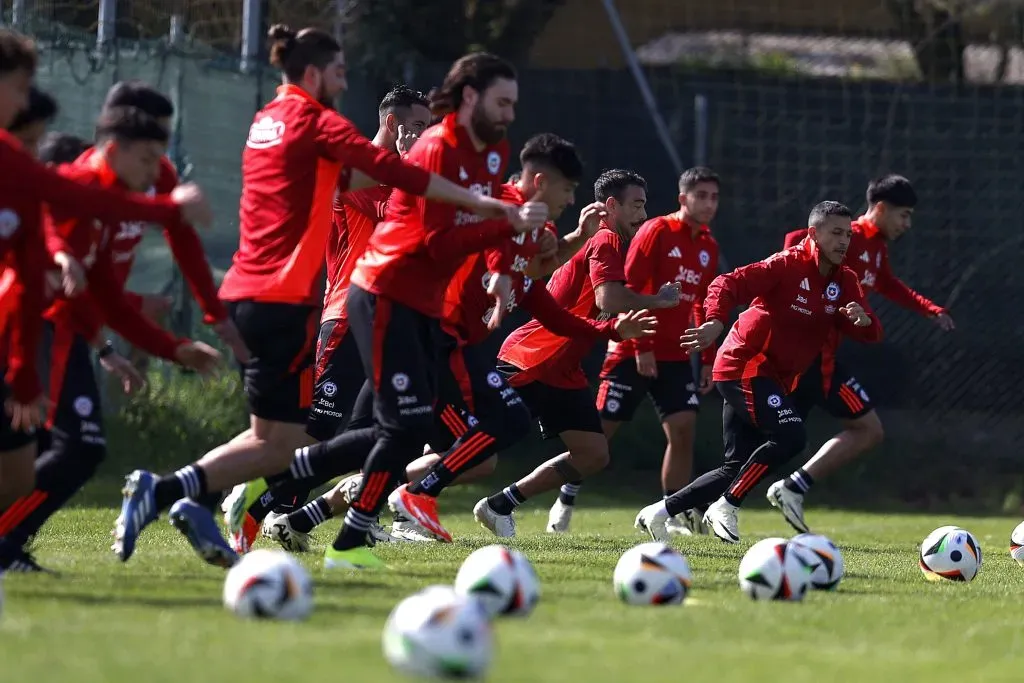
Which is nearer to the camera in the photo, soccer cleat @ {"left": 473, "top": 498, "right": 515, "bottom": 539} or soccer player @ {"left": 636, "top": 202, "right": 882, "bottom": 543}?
soccer cleat @ {"left": 473, "top": 498, "right": 515, "bottom": 539}

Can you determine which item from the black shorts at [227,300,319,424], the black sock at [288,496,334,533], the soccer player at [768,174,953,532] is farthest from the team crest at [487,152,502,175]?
the soccer player at [768,174,953,532]

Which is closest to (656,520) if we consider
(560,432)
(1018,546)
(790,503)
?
(560,432)

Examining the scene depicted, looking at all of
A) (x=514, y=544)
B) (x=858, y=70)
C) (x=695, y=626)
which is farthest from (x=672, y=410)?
(x=858, y=70)

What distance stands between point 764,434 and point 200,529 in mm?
5230

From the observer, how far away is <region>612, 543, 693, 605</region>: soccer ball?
691 cm

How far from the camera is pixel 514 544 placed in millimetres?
10258

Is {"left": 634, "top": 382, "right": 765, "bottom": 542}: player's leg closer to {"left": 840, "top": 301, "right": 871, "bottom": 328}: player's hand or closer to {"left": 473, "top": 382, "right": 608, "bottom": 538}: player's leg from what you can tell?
{"left": 473, "top": 382, "right": 608, "bottom": 538}: player's leg

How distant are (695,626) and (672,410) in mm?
5900

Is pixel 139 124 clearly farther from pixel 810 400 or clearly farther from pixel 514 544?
pixel 810 400

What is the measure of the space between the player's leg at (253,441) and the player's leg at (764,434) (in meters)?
4.33

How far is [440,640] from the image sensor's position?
490 centimetres

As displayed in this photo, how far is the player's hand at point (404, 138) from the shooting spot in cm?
995

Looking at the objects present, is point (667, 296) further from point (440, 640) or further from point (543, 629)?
point (440, 640)

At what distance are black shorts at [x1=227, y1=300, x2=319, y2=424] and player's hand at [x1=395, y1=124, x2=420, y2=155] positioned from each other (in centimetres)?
254
